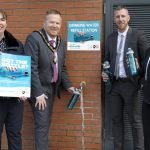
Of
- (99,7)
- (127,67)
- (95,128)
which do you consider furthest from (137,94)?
(99,7)

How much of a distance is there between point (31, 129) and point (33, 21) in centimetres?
156

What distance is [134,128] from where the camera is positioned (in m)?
4.79

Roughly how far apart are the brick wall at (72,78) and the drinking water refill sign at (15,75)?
960 millimetres

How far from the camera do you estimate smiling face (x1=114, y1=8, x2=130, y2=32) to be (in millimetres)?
4672

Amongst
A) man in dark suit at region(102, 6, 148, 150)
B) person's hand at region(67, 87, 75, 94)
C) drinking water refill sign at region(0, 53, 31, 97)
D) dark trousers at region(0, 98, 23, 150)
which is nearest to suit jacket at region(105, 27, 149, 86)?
man in dark suit at region(102, 6, 148, 150)

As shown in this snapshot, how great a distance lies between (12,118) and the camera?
425 cm

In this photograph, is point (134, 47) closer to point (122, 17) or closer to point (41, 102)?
point (122, 17)

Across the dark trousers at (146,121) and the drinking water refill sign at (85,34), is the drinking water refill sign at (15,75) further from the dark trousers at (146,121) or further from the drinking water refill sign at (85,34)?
the dark trousers at (146,121)

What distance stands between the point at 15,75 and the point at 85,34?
1322 millimetres

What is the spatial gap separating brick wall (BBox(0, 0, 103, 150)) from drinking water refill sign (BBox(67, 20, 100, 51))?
71 mm

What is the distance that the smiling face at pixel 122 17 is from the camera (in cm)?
467

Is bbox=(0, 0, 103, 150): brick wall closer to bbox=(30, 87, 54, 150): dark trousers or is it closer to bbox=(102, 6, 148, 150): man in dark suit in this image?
bbox=(102, 6, 148, 150): man in dark suit

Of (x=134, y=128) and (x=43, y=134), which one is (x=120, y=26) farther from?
(x=43, y=134)

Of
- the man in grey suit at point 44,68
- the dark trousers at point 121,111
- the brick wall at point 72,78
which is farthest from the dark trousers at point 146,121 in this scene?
the man in grey suit at point 44,68
